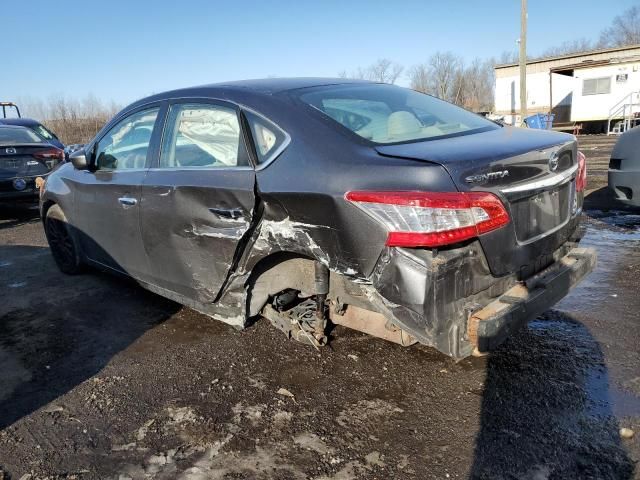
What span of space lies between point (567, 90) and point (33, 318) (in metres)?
34.1

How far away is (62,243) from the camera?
496cm

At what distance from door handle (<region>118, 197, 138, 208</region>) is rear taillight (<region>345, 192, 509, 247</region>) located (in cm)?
202

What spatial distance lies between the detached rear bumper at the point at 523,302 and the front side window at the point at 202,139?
4.88 feet

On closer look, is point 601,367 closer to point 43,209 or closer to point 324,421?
point 324,421

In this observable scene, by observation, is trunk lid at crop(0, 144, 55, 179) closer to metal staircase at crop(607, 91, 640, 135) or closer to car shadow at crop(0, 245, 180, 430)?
car shadow at crop(0, 245, 180, 430)

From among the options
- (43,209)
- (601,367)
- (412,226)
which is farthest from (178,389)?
(43,209)

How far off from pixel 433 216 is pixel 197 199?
151cm

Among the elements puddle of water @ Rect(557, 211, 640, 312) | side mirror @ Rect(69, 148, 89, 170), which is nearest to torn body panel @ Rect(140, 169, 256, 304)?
side mirror @ Rect(69, 148, 89, 170)

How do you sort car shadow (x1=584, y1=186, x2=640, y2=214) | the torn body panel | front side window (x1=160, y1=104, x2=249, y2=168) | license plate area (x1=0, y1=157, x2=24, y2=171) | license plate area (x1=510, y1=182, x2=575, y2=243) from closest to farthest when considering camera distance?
license plate area (x1=510, y1=182, x2=575, y2=243) → the torn body panel → front side window (x1=160, y1=104, x2=249, y2=168) → car shadow (x1=584, y1=186, x2=640, y2=214) → license plate area (x1=0, y1=157, x2=24, y2=171)

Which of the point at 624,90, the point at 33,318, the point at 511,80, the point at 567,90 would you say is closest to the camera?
the point at 33,318

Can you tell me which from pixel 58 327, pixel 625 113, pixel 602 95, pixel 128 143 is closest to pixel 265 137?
pixel 128 143

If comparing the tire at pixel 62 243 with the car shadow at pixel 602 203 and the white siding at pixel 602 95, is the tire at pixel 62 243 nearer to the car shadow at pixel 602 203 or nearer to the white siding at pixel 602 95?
the car shadow at pixel 602 203

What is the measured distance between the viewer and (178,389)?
2900 millimetres

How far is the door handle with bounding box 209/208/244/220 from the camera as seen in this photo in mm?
2797
